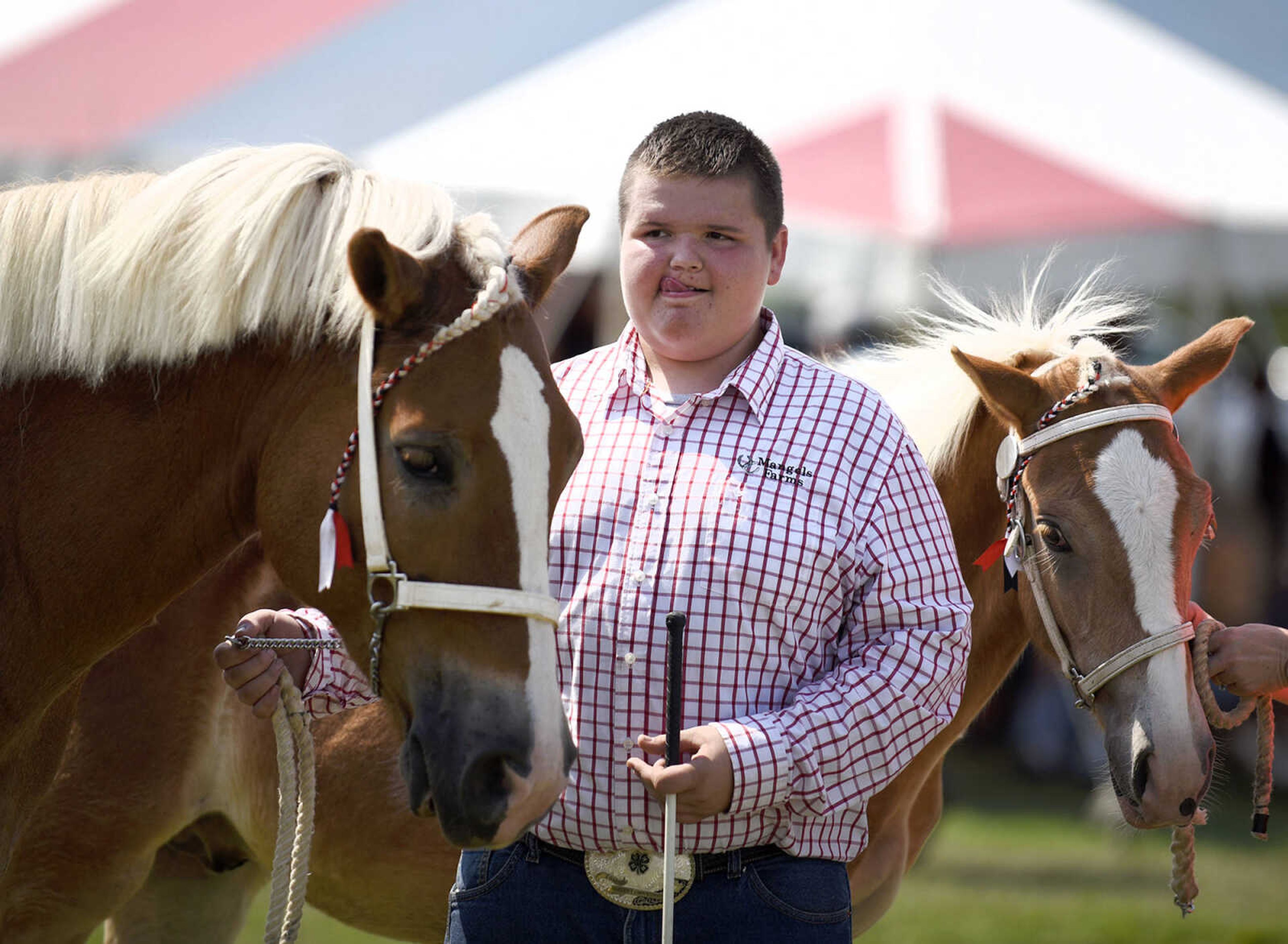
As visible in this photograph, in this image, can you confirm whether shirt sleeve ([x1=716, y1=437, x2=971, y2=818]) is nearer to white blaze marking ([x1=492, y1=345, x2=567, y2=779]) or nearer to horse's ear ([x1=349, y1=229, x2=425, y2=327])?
white blaze marking ([x1=492, y1=345, x2=567, y2=779])

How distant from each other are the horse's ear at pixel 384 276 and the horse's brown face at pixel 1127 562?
1466mm

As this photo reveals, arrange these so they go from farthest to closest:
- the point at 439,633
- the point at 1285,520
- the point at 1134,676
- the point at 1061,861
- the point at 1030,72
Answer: the point at 1285,520
the point at 1030,72
the point at 1061,861
the point at 1134,676
the point at 439,633

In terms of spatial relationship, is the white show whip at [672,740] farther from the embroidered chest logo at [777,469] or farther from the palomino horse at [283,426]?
the embroidered chest logo at [777,469]

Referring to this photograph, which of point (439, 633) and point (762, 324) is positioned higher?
point (762, 324)

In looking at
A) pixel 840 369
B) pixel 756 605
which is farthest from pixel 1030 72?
pixel 756 605

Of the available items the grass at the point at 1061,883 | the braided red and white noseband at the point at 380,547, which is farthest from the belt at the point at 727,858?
the grass at the point at 1061,883

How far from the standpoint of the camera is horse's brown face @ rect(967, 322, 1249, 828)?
8.87 feet

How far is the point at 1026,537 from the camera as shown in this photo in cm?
295

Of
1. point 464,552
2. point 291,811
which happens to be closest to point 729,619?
point 464,552

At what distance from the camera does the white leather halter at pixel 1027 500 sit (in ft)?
9.32

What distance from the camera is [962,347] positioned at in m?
3.29

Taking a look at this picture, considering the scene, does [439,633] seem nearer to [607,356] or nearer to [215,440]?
[215,440]

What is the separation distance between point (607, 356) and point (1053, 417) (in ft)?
3.55

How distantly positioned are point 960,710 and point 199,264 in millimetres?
2049
